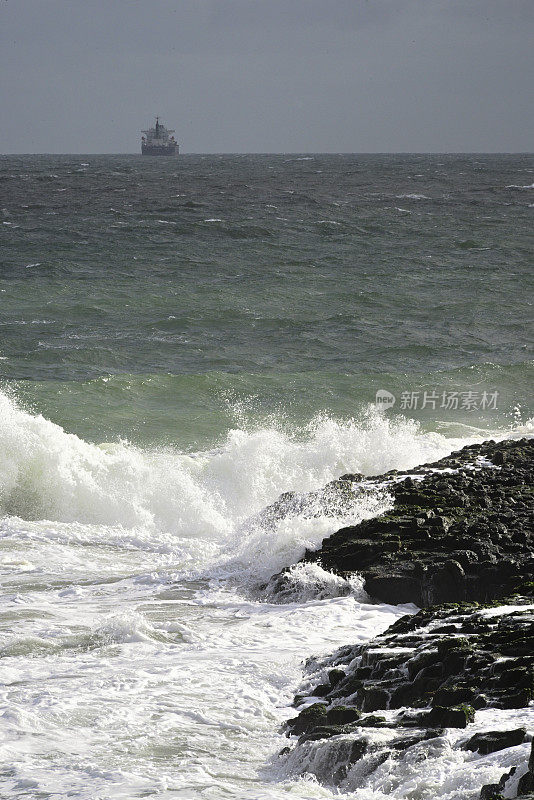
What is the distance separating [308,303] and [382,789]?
77.6 feet

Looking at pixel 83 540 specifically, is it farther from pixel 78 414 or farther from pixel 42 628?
pixel 78 414

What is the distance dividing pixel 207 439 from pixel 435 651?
37.2 ft

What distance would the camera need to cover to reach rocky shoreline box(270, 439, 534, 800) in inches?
247

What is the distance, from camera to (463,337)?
2658cm

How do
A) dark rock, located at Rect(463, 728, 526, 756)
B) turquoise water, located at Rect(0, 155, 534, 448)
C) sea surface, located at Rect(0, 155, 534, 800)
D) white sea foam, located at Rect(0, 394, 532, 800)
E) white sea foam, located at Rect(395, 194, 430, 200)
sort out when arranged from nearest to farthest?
dark rock, located at Rect(463, 728, 526, 756), white sea foam, located at Rect(0, 394, 532, 800), sea surface, located at Rect(0, 155, 534, 800), turquoise water, located at Rect(0, 155, 534, 448), white sea foam, located at Rect(395, 194, 430, 200)

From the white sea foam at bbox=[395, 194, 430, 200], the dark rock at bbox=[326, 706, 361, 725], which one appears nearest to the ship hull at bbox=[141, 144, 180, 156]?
the white sea foam at bbox=[395, 194, 430, 200]

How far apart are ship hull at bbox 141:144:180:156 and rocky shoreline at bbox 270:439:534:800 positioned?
450ft

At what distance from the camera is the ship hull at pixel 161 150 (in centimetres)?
14425

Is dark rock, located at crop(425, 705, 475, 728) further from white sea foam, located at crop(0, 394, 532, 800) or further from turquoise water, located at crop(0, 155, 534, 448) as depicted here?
turquoise water, located at crop(0, 155, 534, 448)

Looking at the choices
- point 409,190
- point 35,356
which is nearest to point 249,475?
point 35,356

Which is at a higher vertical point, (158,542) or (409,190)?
(409,190)

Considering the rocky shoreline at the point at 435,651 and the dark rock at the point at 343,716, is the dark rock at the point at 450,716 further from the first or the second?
the dark rock at the point at 343,716

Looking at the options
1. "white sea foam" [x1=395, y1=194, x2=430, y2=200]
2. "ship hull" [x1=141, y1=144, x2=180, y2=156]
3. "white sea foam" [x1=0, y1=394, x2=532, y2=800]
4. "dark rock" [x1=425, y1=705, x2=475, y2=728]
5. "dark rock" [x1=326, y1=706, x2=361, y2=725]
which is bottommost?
"white sea foam" [x1=0, y1=394, x2=532, y2=800]

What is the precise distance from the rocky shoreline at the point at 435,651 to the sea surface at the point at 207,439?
0.16 m
